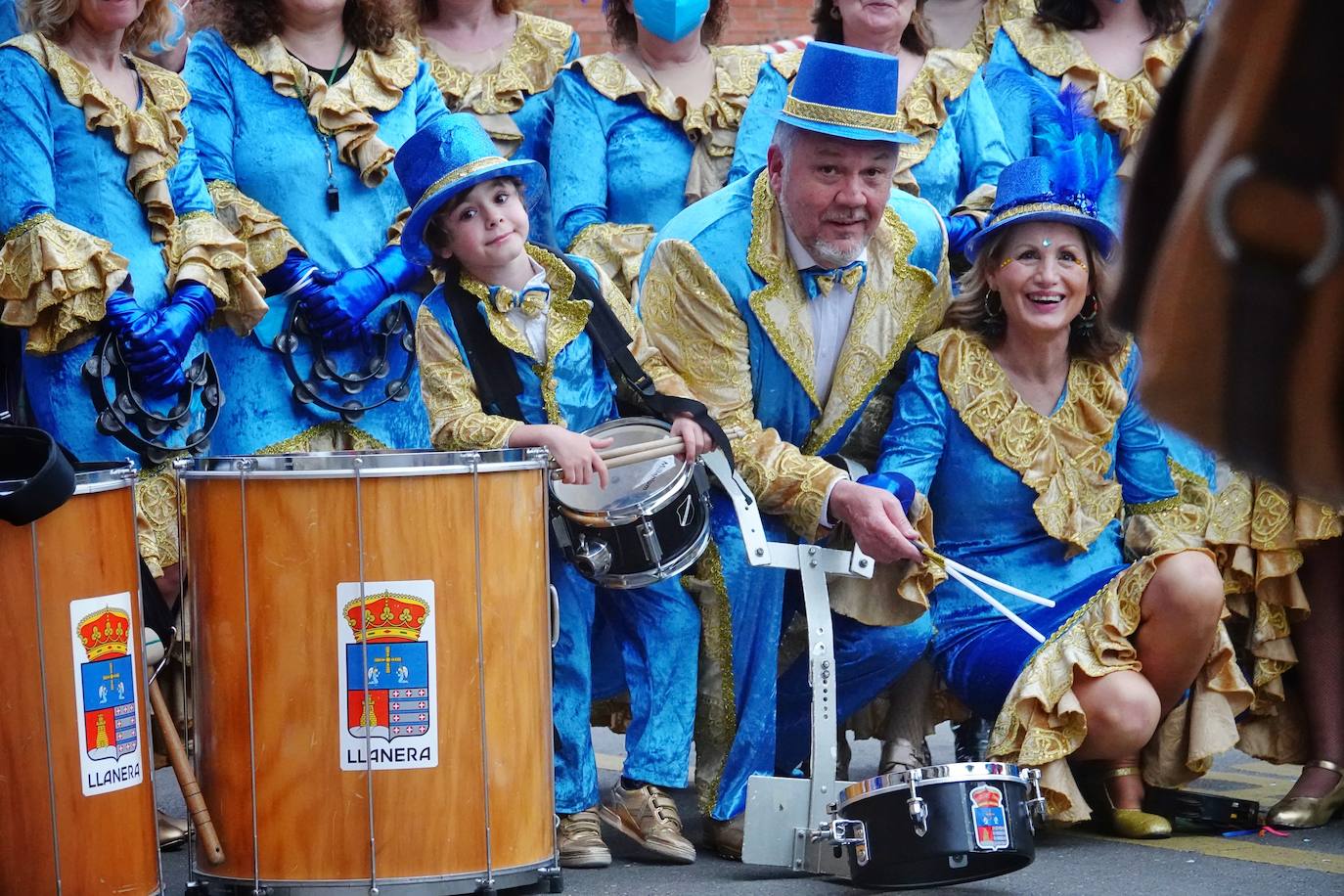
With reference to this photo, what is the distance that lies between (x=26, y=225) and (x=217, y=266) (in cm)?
46

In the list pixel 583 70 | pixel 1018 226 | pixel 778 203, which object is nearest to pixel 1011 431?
pixel 1018 226

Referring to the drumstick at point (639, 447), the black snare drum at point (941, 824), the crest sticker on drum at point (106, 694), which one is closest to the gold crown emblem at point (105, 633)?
the crest sticker on drum at point (106, 694)

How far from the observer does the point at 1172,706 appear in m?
4.22

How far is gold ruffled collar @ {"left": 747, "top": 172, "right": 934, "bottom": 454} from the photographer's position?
4.39 meters

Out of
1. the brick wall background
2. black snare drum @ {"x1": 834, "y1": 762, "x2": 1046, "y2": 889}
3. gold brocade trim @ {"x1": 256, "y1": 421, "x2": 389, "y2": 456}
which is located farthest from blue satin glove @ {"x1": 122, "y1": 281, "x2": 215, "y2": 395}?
the brick wall background

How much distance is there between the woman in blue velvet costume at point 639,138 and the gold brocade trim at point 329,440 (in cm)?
91

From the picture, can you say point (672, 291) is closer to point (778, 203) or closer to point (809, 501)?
point (778, 203)

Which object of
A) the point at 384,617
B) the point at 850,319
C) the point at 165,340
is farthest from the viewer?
the point at 850,319

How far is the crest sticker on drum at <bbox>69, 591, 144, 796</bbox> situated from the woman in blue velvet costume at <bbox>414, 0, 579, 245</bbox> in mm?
2697

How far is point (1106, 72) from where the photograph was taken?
5602 millimetres

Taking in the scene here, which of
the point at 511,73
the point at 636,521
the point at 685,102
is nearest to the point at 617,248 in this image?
the point at 685,102

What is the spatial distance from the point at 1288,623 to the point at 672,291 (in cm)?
166

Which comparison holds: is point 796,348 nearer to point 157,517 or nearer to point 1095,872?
point 1095,872

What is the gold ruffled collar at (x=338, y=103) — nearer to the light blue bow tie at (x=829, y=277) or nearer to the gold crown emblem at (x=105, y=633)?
the light blue bow tie at (x=829, y=277)
